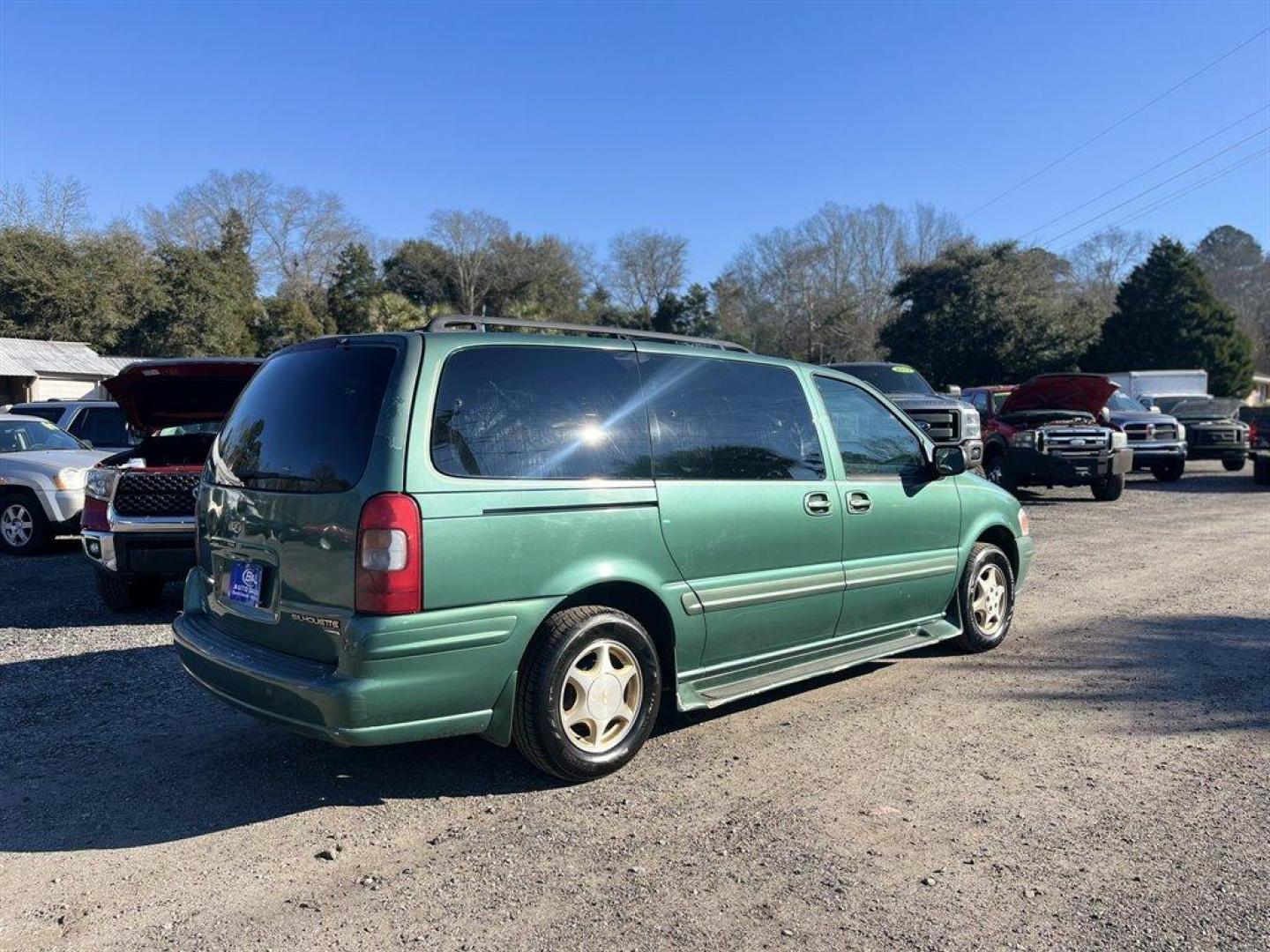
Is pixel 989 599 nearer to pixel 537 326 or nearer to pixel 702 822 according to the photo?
pixel 702 822

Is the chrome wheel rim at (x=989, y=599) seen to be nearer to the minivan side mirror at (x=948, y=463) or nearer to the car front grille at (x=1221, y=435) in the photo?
the minivan side mirror at (x=948, y=463)

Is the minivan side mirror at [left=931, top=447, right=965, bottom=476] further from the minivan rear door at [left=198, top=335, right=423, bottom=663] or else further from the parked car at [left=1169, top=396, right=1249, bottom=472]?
the parked car at [left=1169, top=396, right=1249, bottom=472]

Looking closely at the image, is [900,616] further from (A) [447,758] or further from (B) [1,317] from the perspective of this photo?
(B) [1,317]

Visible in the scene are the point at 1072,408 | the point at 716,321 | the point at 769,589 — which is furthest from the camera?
the point at 716,321

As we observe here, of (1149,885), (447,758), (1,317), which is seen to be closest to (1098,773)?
(1149,885)

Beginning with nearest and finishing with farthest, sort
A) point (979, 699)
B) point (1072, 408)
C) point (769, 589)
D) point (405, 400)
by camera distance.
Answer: point (405, 400) → point (769, 589) → point (979, 699) → point (1072, 408)

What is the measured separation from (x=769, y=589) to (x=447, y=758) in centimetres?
174

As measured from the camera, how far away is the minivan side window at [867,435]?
5.41 m

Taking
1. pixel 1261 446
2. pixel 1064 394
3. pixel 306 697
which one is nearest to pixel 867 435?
pixel 306 697

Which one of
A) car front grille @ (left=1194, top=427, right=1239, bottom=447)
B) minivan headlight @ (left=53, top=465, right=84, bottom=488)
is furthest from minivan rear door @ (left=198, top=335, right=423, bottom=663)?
car front grille @ (left=1194, top=427, right=1239, bottom=447)

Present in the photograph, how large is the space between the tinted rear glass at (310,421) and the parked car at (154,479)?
2.67 m

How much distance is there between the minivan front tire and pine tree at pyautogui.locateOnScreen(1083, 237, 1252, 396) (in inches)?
1649

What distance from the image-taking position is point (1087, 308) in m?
41.0

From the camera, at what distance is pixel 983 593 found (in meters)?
6.29
